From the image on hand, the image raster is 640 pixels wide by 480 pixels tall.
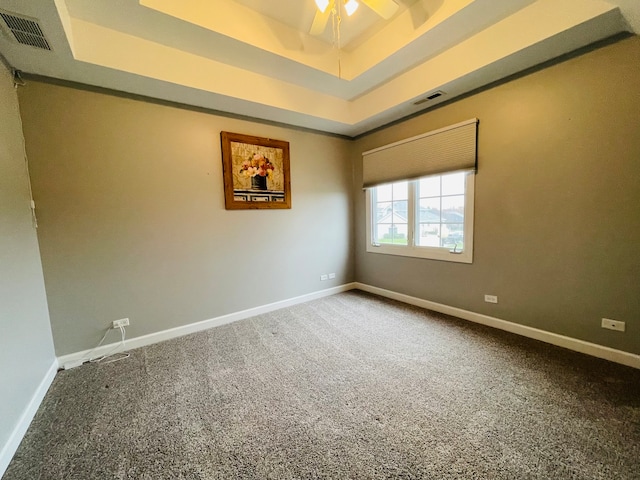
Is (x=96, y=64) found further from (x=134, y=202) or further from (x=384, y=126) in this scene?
(x=384, y=126)

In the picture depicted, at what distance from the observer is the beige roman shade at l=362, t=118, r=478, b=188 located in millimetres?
2812

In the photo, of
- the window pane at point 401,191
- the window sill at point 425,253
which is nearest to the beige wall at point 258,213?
the window sill at point 425,253

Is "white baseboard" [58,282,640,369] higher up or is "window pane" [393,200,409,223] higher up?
"window pane" [393,200,409,223]

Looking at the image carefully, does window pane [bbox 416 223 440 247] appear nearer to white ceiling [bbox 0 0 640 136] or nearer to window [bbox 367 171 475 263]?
window [bbox 367 171 475 263]

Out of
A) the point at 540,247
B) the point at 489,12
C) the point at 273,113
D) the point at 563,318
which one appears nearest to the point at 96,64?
the point at 273,113

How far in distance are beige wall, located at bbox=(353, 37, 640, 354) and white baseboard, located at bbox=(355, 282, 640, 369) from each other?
0.06 m

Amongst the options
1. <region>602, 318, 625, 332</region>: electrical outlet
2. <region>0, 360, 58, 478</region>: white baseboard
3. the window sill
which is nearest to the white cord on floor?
<region>0, 360, 58, 478</region>: white baseboard

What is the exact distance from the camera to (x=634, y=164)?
75.5 inches

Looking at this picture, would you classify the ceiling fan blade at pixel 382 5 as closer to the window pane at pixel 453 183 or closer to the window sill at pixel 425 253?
the window pane at pixel 453 183

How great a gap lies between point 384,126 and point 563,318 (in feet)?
10.2

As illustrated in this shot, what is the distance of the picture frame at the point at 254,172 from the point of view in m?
3.07

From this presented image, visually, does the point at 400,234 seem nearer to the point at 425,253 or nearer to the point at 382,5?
the point at 425,253

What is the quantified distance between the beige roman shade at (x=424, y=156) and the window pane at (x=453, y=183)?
127 mm

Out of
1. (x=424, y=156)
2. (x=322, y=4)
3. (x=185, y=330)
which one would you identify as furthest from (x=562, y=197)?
(x=185, y=330)
